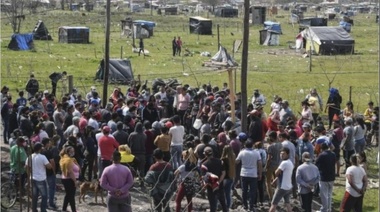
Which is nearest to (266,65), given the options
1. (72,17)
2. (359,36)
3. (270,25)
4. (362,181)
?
(270,25)

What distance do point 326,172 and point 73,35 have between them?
37803mm

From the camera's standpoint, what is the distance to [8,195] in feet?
47.2

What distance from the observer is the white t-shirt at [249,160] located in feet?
46.5

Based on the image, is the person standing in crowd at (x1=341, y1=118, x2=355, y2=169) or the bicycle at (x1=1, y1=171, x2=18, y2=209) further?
the person standing in crowd at (x1=341, y1=118, x2=355, y2=169)

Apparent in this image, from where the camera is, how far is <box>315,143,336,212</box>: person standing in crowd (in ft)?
46.9

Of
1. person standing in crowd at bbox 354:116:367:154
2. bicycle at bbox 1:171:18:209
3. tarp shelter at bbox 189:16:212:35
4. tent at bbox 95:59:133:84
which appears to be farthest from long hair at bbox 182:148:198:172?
tarp shelter at bbox 189:16:212:35

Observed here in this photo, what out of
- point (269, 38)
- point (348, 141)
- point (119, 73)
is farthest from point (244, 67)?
point (269, 38)

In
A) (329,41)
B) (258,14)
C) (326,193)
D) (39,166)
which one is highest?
(258,14)

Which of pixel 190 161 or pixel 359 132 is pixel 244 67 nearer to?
pixel 359 132

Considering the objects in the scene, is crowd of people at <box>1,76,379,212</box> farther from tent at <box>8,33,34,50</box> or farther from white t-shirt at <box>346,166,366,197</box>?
tent at <box>8,33,34,50</box>

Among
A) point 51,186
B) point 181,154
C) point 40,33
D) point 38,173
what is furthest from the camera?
Result: point 40,33

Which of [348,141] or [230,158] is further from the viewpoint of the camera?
[348,141]

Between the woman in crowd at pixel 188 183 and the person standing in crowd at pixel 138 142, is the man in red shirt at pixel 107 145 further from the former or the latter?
the woman in crowd at pixel 188 183

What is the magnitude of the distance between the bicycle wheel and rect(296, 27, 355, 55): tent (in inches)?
1324
